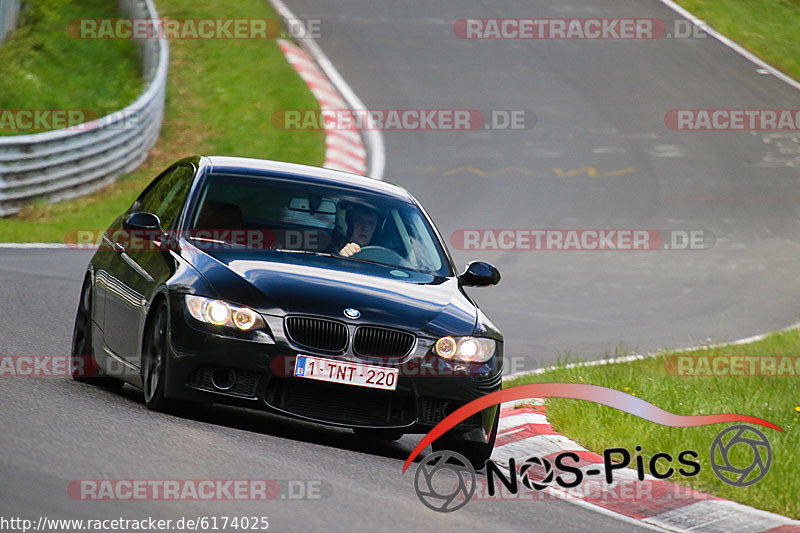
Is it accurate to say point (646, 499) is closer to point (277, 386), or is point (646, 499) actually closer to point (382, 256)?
point (277, 386)

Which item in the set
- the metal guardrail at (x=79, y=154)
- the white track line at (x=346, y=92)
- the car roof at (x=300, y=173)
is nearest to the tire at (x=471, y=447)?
the car roof at (x=300, y=173)

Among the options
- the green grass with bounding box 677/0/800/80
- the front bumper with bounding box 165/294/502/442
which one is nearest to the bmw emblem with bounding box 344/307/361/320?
the front bumper with bounding box 165/294/502/442

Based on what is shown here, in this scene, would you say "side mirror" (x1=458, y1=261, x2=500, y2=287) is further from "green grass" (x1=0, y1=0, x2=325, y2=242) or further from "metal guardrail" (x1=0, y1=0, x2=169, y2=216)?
"metal guardrail" (x1=0, y1=0, x2=169, y2=216)

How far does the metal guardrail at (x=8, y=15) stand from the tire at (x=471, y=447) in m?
20.5

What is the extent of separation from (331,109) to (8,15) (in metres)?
6.77

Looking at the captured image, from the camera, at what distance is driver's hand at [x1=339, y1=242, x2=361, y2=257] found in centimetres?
854

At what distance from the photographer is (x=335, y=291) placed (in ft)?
25.1

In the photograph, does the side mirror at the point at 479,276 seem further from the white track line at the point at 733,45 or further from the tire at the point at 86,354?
the white track line at the point at 733,45

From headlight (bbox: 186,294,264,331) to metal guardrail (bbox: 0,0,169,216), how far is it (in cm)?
1125

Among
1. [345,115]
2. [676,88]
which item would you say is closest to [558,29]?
[676,88]

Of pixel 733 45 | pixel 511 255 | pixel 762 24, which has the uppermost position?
pixel 762 24

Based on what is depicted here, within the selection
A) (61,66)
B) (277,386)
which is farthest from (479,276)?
(61,66)

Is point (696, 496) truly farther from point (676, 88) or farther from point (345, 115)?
point (676, 88)

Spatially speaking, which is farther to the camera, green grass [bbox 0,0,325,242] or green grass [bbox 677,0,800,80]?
green grass [bbox 677,0,800,80]
